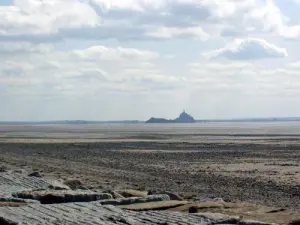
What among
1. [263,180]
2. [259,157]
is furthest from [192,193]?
[259,157]

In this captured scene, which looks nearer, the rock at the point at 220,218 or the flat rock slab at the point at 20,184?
the rock at the point at 220,218

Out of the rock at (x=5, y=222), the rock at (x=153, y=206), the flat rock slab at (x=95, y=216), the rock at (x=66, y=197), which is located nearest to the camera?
the rock at (x=5, y=222)

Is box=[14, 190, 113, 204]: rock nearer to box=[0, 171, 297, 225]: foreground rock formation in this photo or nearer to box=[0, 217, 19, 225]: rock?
box=[0, 171, 297, 225]: foreground rock formation

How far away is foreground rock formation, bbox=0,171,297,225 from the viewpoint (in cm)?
862

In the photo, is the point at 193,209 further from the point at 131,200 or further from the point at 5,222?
the point at 5,222

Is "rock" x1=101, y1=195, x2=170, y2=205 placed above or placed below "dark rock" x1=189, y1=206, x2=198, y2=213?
above

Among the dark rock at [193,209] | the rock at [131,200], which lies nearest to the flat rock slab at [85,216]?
the rock at [131,200]

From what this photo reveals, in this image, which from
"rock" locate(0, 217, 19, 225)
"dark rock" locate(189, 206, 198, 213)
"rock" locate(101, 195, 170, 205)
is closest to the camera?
"rock" locate(0, 217, 19, 225)

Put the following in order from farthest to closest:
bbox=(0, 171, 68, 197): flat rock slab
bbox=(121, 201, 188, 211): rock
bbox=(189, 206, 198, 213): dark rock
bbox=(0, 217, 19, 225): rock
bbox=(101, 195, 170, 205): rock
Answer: bbox=(0, 171, 68, 197): flat rock slab < bbox=(101, 195, 170, 205): rock < bbox=(121, 201, 188, 211): rock < bbox=(189, 206, 198, 213): dark rock < bbox=(0, 217, 19, 225): rock

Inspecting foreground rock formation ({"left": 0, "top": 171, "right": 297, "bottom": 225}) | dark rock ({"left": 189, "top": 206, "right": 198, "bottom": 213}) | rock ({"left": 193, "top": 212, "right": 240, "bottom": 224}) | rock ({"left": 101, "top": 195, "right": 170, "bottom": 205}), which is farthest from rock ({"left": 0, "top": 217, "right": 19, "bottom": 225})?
dark rock ({"left": 189, "top": 206, "right": 198, "bottom": 213})

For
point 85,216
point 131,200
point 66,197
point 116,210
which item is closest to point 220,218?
point 116,210

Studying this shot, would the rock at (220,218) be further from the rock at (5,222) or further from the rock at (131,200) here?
the rock at (5,222)

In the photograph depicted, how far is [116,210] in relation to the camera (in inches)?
380

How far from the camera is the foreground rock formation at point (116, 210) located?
8.62 metres
